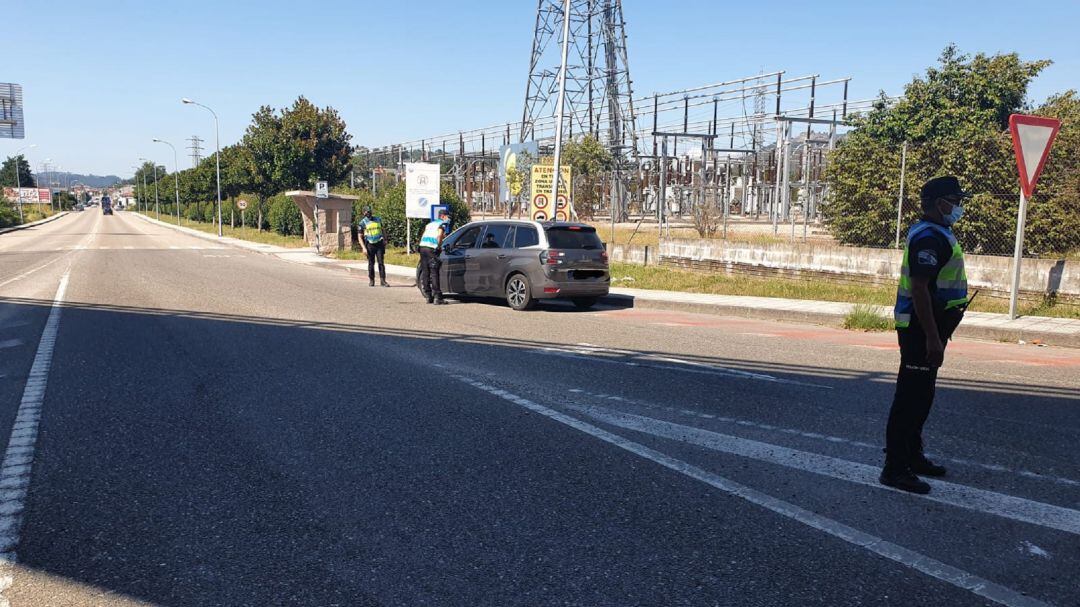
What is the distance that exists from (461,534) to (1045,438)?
4273 mm

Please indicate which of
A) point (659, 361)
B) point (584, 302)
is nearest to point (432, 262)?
point (584, 302)

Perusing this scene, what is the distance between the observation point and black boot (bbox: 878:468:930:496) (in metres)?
4.46

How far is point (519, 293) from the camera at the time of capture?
13.9 m

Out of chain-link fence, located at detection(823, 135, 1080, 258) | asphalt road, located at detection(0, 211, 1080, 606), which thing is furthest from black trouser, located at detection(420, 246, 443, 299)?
chain-link fence, located at detection(823, 135, 1080, 258)

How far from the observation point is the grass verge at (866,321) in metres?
11.4

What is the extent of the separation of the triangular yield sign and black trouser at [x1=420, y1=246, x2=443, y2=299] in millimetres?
9363

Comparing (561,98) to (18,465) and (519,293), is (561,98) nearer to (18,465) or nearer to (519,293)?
(519,293)

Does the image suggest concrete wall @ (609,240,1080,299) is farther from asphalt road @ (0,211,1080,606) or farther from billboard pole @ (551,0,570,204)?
asphalt road @ (0,211,1080,606)

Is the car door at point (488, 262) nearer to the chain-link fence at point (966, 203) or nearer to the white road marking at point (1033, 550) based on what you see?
the chain-link fence at point (966, 203)

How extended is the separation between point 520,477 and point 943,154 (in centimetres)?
1260

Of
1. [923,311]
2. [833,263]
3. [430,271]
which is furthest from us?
[833,263]

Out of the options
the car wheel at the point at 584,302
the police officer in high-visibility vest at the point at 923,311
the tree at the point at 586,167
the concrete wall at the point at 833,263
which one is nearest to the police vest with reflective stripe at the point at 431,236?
the car wheel at the point at 584,302

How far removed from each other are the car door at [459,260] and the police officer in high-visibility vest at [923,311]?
10.8 m

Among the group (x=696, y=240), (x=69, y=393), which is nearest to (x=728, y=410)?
(x=69, y=393)
